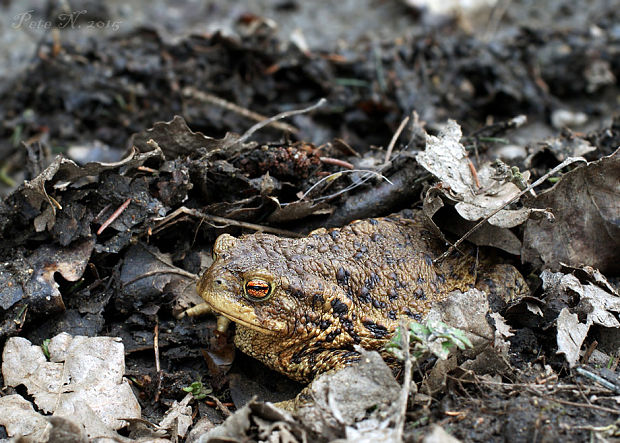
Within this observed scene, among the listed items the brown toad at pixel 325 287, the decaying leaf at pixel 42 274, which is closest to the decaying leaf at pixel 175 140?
the decaying leaf at pixel 42 274

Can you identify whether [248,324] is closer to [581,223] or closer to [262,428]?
[262,428]

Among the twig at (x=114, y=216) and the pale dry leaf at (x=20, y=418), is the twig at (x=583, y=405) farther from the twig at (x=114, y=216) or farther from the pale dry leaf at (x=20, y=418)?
the twig at (x=114, y=216)

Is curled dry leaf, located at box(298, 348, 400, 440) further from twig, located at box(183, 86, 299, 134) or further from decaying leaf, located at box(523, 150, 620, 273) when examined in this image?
twig, located at box(183, 86, 299, 134)

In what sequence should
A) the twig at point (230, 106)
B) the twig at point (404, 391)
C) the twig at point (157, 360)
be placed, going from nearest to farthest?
the twig at point (404, 391)
the twig at point (157, 360)
the twig at point (230, 106)

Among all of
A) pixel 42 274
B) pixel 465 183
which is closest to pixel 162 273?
pixel 42 274

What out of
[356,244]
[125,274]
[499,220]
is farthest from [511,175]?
[125,274]

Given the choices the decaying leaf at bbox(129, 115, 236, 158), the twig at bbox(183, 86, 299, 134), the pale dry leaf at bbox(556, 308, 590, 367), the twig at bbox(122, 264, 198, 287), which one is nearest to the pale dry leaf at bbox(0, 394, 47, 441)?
the twig at bbox(122, 264, 198, 287)
